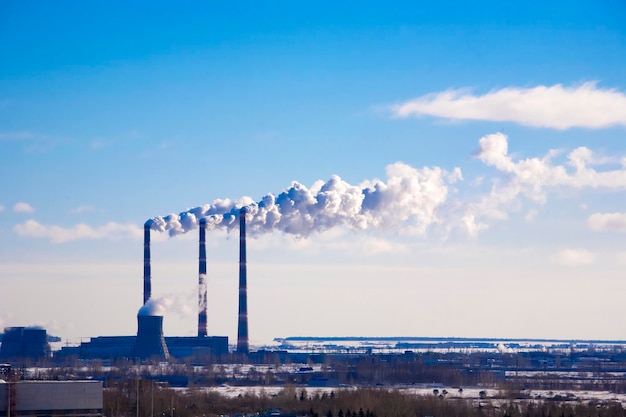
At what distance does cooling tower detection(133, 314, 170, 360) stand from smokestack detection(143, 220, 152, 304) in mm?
2074

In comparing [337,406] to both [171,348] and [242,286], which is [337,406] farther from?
[171,348]

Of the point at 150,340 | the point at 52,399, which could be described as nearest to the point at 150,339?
the point at 150,340

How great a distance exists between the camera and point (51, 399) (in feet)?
145

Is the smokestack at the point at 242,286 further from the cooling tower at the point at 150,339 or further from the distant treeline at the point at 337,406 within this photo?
the distant treeline at the point at 337,406

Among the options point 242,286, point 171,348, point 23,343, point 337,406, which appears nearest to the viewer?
point 337,406

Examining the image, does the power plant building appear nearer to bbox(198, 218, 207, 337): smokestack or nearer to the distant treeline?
bbox(198, 218, 207, 337): smokestack

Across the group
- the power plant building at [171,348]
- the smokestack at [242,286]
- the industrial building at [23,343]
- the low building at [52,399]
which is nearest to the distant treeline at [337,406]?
the low building at [52,399]

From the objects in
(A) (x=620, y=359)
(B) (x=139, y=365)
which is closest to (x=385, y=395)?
(B) (x=139, y=365)

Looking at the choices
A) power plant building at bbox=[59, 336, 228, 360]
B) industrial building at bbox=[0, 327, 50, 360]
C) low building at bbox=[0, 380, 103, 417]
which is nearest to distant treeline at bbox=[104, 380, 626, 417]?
low building at bbox=[0, 380, 103, 417]

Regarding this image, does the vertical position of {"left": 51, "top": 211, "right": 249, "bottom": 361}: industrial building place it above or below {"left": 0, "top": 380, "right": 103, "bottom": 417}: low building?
above

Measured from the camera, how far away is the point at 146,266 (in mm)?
108125

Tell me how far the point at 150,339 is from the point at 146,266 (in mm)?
7088

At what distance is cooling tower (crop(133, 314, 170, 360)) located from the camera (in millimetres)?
108875

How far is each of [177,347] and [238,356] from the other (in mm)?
7672
